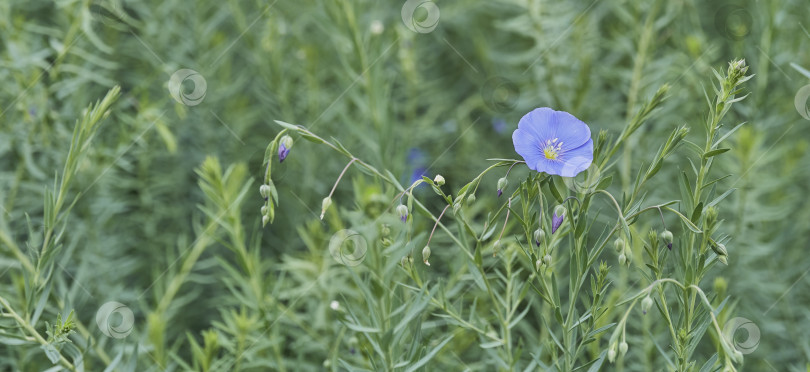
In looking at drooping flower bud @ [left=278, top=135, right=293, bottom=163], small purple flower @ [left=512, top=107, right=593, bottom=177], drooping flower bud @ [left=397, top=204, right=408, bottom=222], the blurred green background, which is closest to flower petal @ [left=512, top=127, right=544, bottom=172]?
small purple flower @ [left=512, top=107, right=593, bottom=177]

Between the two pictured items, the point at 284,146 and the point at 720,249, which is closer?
the point at 720,249

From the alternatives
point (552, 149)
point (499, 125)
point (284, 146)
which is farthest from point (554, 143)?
point (499, 125)

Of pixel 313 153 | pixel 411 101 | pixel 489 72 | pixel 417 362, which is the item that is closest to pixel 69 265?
pixel 313 153

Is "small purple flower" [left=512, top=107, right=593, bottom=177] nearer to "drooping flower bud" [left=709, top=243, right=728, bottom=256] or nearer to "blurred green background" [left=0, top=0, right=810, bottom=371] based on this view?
"drooping flower bud" [left=709, top=243, right=728, bottom=256]

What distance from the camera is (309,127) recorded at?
180 cm

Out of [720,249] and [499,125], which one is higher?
[720,249]

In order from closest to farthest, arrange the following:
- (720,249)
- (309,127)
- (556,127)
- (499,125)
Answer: (720,249), (556,127), (309,127), (499,125)

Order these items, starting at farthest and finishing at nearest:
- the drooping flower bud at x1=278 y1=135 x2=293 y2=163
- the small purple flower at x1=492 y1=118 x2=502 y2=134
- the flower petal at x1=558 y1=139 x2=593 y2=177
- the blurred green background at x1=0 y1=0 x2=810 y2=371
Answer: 1. the small purple flower at x1=492 y1=118 x2=502 y2=134
2. the blurred green background at x1=0 y1=0 x2=810 y2=371
3. the drooping flower bud at x1=278 y1=135 x2=293 y2=163
4. the flower petal at x1=558 y1=139 x2=593 y2=177

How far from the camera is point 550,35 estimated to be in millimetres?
1896

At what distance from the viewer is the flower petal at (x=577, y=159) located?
2.68 ft

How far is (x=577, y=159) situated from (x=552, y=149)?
35 mm

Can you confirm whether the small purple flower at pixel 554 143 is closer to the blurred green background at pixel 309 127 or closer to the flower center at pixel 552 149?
the flower center at pixel 552 149

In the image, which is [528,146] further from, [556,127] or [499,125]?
[499,125]

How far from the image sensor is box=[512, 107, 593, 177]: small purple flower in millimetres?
831
